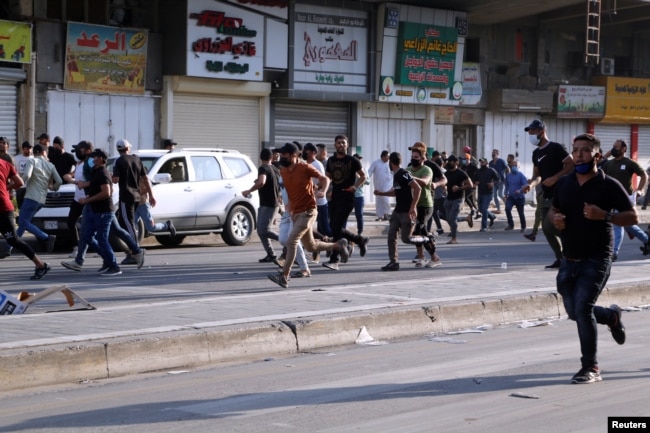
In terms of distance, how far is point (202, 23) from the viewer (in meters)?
27.8

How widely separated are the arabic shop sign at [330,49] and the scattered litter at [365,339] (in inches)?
809

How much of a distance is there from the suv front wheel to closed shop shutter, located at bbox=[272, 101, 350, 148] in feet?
32.5

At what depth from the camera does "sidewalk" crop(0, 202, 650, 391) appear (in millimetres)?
8648

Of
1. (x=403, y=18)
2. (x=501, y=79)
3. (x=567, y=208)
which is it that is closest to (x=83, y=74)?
(x=403, y=18)

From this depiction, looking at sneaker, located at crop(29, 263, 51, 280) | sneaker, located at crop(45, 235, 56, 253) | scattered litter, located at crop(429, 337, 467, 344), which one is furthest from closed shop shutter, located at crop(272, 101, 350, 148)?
scattered litter, located at crop(429, 337, 467, 344)

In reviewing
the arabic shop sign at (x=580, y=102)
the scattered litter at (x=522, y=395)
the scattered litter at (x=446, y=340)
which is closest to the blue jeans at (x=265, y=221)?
the scattered litter at (x=446, y=340)

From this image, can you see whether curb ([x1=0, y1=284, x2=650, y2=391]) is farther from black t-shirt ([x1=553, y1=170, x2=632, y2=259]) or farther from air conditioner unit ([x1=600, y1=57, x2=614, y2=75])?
air conditioner unit ([x1=600, y1=57, x2=614, y2=75])

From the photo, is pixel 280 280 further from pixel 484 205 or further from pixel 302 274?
pixel 484 205

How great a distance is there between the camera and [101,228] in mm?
14641

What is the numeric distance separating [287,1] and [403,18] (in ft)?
15.1

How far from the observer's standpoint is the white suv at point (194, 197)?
64.2 feet

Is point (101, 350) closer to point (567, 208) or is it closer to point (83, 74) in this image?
point (567, 208)

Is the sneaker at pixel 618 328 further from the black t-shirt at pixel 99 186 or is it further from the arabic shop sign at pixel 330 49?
the arabic shop sign at pixel 330 49

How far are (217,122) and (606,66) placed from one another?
56.0ft
